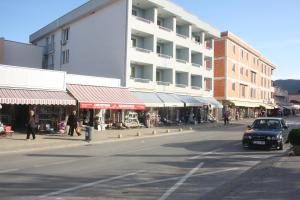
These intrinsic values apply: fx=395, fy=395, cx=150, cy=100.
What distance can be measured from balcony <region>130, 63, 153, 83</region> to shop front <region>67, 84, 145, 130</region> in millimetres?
4277

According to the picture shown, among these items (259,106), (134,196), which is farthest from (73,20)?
(259,106)

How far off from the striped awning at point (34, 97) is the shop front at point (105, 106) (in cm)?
93

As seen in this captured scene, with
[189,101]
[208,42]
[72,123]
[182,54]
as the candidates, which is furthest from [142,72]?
[208,42]

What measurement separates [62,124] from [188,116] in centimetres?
2131

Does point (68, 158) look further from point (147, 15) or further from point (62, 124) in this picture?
point (147, 15)

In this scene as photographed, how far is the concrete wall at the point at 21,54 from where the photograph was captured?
4256 cm

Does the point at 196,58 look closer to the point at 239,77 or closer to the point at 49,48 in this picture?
the point at 239,77

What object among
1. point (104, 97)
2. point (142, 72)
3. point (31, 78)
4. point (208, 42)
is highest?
point (208, 42)

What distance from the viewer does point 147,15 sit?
40062 mm

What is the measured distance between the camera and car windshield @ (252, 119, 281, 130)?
20219 mm

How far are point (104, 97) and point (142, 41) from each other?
38.4 ft

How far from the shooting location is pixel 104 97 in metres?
29.9

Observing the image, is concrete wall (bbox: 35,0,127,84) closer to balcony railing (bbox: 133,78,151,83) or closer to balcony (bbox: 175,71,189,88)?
balcony railing (bbox: 133,78,151,83)

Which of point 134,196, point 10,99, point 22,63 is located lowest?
point 134,196
